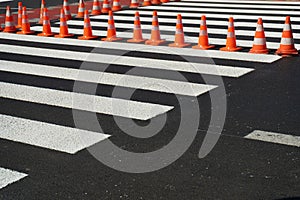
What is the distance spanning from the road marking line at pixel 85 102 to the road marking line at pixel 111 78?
680mm

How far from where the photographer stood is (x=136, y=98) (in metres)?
8.01

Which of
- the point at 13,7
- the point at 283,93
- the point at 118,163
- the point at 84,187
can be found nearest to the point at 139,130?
the point at 118,163

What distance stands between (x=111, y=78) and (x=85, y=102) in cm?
133

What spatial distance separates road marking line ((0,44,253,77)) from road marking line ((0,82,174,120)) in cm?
187

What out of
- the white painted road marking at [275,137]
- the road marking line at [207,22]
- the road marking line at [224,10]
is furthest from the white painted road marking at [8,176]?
the road marking line at [224,10]

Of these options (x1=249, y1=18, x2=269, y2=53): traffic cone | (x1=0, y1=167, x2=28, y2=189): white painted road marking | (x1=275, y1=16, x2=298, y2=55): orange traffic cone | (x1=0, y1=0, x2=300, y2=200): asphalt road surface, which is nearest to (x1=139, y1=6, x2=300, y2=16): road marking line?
(x1=0, y1=0, x2=300, y2=200): asphalt road surface

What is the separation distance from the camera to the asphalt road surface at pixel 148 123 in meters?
5.31

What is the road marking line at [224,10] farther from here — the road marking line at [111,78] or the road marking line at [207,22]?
the road marking line at [111,78]

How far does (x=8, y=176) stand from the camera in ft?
18.3

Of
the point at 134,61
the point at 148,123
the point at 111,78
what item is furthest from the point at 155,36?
the point at 148,123

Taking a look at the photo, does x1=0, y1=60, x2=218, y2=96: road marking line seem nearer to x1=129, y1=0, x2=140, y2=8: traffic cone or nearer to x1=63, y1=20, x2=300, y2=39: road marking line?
x1=63, y1=20, x2=300, y2=39: road marking line

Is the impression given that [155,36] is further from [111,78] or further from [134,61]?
[111,78]

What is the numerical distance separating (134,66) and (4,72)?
2036 mm

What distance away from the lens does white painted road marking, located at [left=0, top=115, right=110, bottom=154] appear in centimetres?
631
